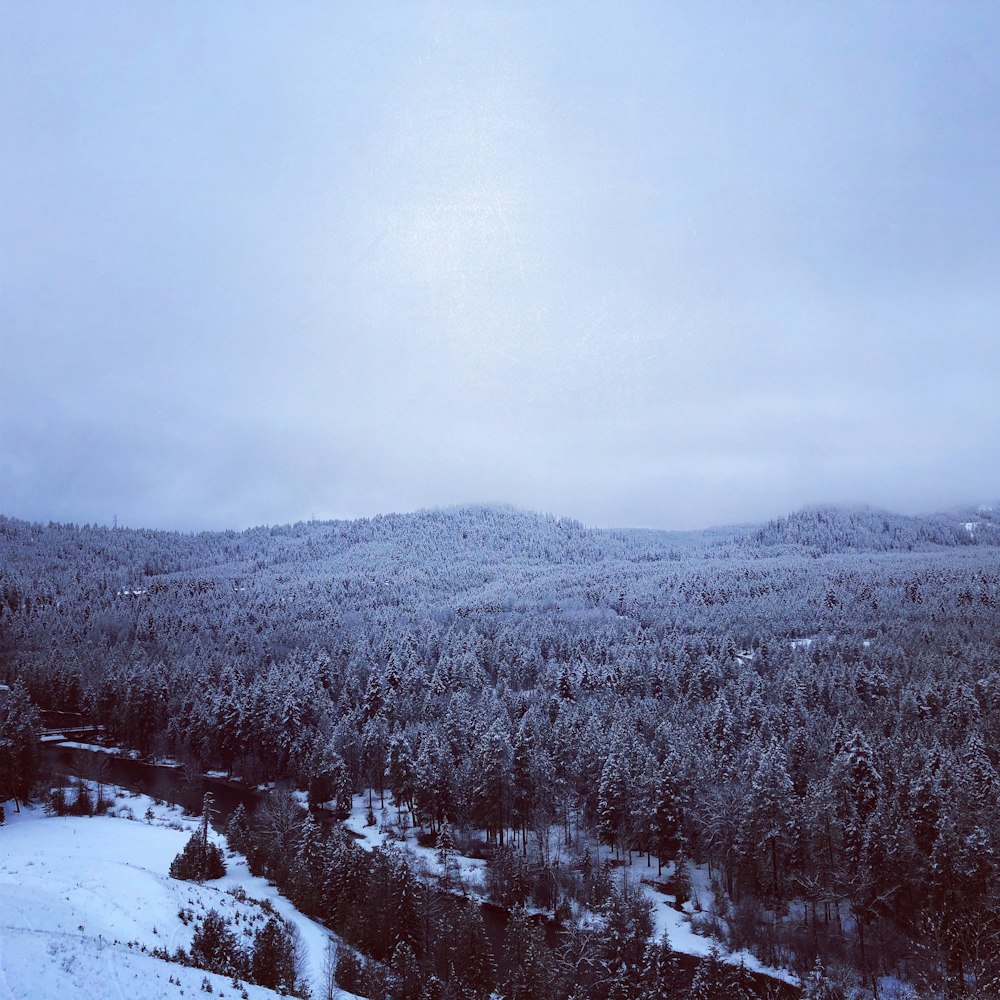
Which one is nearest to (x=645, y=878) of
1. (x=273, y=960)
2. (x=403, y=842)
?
(x=403, y=842)

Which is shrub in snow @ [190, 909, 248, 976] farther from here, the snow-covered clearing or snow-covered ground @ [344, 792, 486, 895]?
the snow-covered clearing

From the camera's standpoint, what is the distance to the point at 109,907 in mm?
44312

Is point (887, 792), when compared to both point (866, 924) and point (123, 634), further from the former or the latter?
point (123, 634)

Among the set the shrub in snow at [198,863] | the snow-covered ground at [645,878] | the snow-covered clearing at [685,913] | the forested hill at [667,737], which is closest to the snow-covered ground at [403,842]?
the snow-covered ground at [645,878]

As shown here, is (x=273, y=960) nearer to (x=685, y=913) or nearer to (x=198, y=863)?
(x=198, y=863)

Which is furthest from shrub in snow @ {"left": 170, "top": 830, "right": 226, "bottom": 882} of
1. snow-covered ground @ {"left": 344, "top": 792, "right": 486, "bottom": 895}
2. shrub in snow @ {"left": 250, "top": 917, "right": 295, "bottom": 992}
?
shrub in snow @ {"left": 250, "top": 917, "right": 295, "bottom": 992}

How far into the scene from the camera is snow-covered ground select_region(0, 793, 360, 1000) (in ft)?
87.2

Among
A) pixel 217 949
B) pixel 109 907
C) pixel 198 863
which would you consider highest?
pixel 109 907

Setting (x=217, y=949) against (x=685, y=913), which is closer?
(x=217, y=949)

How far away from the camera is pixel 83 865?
180 feet

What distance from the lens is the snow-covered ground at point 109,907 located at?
87.2ft

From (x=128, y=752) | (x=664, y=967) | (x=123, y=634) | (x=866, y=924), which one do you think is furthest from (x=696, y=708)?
(x=123, y=634)

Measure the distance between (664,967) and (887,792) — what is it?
32816mm

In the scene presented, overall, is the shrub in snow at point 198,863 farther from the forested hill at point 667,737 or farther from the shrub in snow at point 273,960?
the shrub in snow at point 273,960
